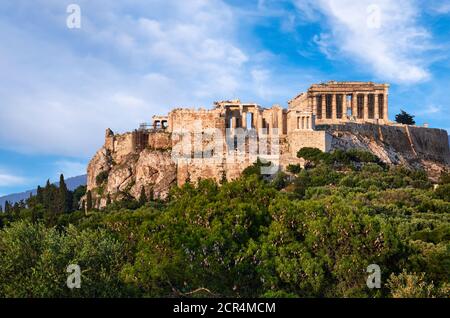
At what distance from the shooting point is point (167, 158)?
74.2m

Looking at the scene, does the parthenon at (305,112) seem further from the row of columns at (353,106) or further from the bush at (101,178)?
the bush at (101,178)

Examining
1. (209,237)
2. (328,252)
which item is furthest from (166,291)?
(328,252)

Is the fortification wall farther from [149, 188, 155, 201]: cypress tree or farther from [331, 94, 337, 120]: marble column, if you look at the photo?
[149, 188, 155, 201]: cypress tree

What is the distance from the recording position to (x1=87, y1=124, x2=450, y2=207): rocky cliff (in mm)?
72188

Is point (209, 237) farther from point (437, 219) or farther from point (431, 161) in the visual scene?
point (431, 161)

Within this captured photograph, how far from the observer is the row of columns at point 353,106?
277 ft

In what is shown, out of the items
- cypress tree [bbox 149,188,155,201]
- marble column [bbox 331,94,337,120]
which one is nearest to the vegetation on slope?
cypress tree [bbox 149,188,155,201]

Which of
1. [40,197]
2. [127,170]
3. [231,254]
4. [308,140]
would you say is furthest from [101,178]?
[231,254]

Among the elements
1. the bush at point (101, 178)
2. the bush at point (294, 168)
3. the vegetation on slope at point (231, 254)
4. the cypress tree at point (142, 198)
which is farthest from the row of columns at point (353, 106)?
the vegetation on slope at point (231, 254)

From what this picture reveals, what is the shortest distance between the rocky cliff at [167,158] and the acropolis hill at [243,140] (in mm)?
92

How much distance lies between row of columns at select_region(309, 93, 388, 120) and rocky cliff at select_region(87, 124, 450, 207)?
2.51 meters
